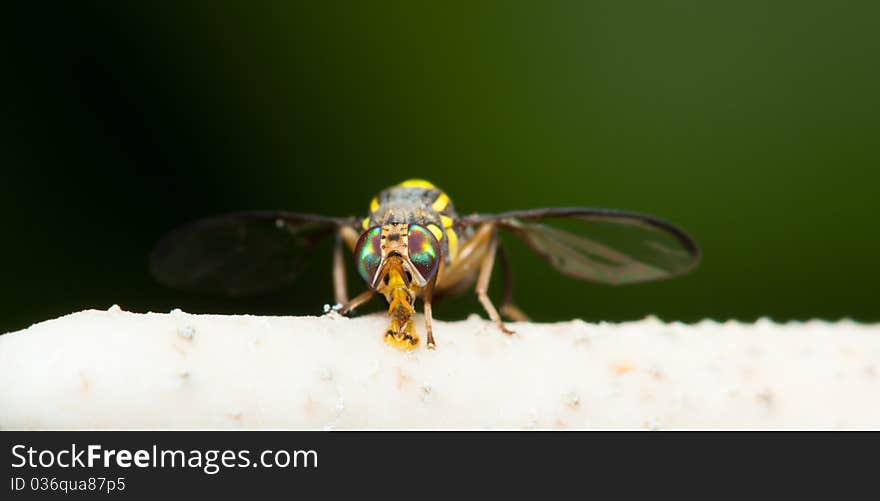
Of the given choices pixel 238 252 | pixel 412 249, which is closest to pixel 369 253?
pixel 412 249

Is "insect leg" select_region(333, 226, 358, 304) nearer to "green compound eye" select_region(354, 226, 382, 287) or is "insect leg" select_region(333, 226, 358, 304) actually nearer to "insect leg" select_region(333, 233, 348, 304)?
"insect leg" select_region(333, 233, 348, 304)

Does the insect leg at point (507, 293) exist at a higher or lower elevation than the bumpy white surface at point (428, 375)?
higher

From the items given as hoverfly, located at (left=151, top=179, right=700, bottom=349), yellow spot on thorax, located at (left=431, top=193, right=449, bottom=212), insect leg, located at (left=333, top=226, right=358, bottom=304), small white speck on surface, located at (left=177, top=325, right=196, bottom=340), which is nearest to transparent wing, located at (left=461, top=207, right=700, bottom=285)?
hoverfly, located at (left=151, top=179, right=700, bottom=349)

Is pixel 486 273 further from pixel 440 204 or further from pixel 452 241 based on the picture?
pixel 440 204

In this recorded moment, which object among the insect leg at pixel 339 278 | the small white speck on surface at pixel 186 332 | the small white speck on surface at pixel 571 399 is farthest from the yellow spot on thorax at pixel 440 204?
the small white speck on surface at pixel 186 332

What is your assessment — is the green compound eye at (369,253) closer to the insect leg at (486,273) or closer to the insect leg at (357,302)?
the insect leg at (357,302)

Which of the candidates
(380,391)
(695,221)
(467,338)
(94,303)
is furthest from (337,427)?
(695,221)

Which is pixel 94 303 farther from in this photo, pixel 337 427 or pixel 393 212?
pixel 337 427
